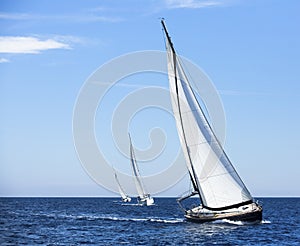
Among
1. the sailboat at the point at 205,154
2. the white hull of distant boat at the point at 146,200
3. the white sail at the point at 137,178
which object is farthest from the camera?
the white hull of distant boat at the point at 146,200

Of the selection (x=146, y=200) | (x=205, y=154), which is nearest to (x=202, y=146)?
(x=205, y=154)

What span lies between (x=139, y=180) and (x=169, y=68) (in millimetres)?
94902

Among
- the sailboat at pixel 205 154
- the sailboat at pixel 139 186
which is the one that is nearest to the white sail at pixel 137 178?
the sailboat at pixel 139 186

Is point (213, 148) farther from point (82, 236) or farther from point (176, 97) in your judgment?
point (82, 236)

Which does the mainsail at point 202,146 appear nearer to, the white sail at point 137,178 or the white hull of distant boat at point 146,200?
the white sail at point 137,178

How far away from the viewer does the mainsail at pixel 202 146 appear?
238ft

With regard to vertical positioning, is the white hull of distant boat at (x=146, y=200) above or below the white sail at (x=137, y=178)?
below

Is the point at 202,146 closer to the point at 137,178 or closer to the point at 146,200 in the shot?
the point at 137,178

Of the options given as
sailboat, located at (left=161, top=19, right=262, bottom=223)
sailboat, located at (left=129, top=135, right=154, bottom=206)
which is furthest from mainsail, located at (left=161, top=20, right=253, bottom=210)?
sailboat, located at (left=129, top=135, right=154, bottom=206)

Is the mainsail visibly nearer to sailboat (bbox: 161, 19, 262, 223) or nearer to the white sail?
sailboat (bbox: 161, 19, 262, 223)

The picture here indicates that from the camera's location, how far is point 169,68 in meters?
72.9

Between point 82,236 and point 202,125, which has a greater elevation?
point 202,125

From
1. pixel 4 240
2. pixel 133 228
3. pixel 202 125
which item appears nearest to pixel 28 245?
pixel 4 240

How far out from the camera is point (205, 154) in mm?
73125
